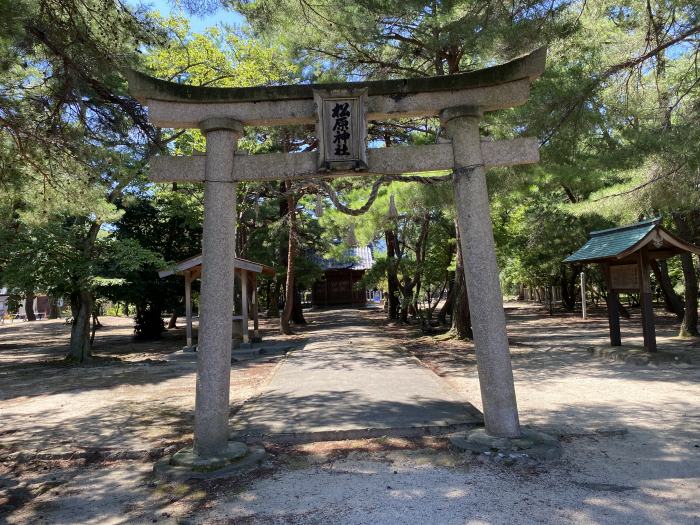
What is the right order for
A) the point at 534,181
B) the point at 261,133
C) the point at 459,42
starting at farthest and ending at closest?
the point at 261,133, the point at 534,181, the point at 459,42

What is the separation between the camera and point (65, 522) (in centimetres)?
370

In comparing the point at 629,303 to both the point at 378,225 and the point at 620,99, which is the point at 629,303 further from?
the point at 620,99

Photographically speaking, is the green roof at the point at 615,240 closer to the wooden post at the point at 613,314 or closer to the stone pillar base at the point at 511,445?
the wooden post at the point at 613,314

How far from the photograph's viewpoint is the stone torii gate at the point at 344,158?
4891mm

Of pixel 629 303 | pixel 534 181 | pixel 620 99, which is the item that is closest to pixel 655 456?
pixel 620 99

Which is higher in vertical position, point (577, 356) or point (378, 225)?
point (378, 225)

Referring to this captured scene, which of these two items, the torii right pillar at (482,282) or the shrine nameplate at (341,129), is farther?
the shrine nameplate at (341,129)

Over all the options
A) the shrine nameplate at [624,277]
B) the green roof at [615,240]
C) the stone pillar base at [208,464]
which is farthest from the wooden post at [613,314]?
the stone pillar base at [208,464]

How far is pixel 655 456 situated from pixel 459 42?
7.52 metres

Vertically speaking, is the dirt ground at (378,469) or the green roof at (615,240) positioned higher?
the green roof at (615,240)

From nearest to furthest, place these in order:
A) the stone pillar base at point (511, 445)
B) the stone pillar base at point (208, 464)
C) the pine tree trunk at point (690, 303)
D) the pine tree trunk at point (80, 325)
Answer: the stone pillar base at point (208, 464) < the stone pillar base at point (511, 445) < the pine tree trunk at point (690, 303) < the pine tree trunk at point (80, 325)

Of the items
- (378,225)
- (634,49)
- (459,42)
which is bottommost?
(378,225)

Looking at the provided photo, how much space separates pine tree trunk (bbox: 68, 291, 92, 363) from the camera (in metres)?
13.2

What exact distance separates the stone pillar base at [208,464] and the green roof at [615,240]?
8.70 m
